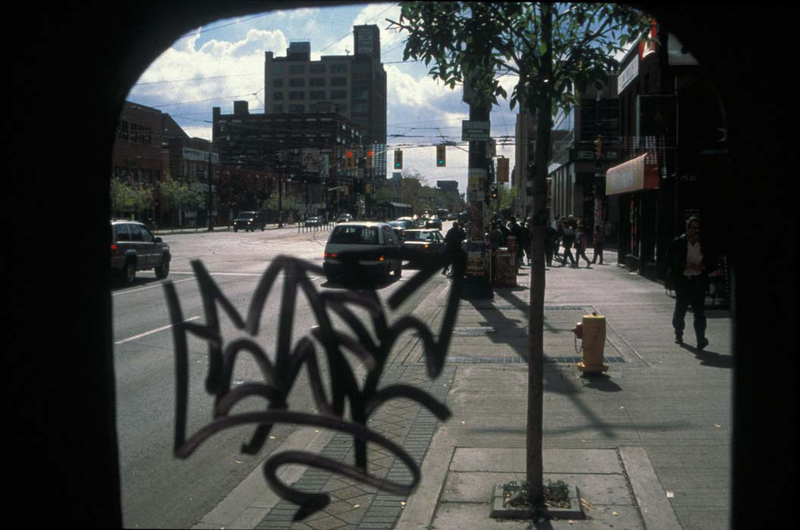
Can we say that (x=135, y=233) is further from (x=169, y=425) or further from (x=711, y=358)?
(x=711, y=358)

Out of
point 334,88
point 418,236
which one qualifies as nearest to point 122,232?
point 418,236

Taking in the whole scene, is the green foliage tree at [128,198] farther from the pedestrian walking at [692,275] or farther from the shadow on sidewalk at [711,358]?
the shadow on sidewalk at [711,358]

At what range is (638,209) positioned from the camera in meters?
24.2

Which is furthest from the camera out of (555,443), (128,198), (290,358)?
(128,198)

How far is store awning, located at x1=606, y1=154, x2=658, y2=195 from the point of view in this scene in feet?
68.6

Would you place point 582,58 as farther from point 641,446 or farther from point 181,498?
point 181,498

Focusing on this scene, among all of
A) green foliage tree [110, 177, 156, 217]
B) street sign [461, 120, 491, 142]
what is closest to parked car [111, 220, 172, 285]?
street sign [461, 120, 491, 142]

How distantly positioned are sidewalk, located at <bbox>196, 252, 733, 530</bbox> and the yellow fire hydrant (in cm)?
14

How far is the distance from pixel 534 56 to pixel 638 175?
57.0 feet

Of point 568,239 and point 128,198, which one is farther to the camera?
point 128,198

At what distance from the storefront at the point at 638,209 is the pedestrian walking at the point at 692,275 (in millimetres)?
10041

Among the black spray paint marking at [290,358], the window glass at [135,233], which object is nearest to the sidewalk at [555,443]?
the black spray paint marking at [290,358]

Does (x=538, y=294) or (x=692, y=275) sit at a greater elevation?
(x=538, y=294)

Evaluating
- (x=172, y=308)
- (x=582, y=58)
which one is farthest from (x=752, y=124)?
(x=582, y=58)
